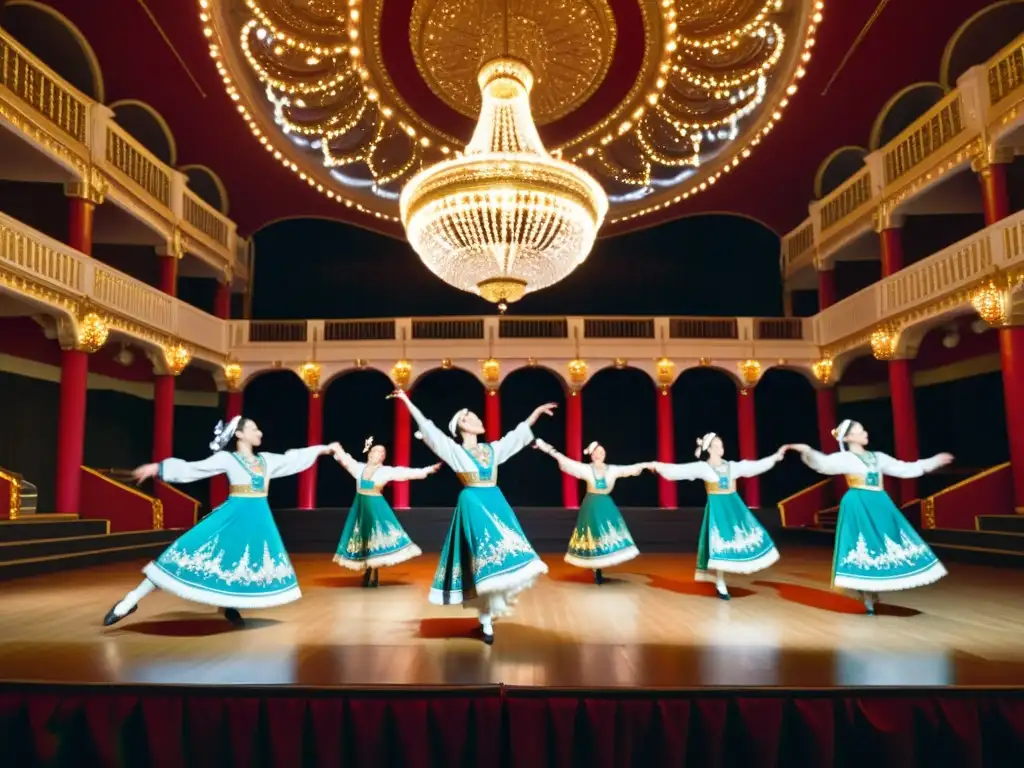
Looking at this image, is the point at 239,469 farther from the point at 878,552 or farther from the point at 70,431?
the point at 70,431

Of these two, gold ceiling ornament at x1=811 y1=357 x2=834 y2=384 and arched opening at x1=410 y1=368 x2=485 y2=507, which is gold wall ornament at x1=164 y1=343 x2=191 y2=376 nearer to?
arched opening at x1=410 y1=368 x2=485 y2=507

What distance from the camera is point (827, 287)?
14.8 metres

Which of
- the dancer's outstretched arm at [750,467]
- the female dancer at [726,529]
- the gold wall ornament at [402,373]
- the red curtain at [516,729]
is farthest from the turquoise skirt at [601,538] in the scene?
the gold wall ornament at [402,373]

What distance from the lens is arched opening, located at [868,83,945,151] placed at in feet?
42.0

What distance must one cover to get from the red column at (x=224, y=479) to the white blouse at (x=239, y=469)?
10.1 metres

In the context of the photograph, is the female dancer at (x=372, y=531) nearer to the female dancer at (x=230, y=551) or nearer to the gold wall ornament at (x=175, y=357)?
the female dancer at (x=230, y=551)

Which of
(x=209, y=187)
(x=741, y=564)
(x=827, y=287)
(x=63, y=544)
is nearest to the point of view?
(x=741, y=564)

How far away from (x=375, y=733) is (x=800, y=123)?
13.2 metres

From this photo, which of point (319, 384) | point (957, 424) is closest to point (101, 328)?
point (319, 384)

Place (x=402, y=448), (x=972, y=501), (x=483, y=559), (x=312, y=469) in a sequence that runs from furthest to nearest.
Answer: (x=312, y=469) → (x=402, y=448) → (x=972, y=501) → (x=483, y=559)

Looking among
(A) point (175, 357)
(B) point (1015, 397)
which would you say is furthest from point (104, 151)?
(B) point (1015, 397)

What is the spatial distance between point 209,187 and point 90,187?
499 cm

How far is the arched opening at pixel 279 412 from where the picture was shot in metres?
17.1

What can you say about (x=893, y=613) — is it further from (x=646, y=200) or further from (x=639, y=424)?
Result: (x=639, y=424)
